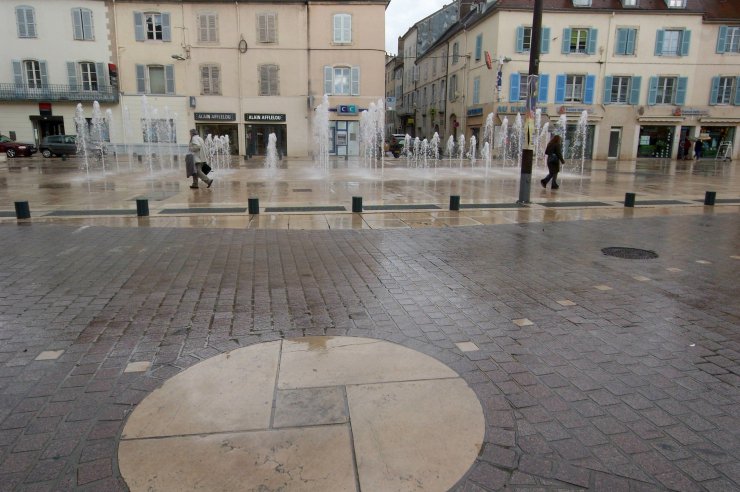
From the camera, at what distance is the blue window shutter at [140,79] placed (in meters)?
32.3

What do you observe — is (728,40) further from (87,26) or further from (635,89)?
(87,26)

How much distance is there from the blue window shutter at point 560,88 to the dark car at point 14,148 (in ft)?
Answer: 105

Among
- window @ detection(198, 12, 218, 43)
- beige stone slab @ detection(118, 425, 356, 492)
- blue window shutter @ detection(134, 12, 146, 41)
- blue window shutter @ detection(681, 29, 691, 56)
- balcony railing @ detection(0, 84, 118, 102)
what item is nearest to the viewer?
beige stone slab @ detection(118, 425, 356, 492)

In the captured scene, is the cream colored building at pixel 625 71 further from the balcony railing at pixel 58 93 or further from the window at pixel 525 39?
the balcony railing at pixel 58 93

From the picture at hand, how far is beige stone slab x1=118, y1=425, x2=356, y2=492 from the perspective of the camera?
2414 mm

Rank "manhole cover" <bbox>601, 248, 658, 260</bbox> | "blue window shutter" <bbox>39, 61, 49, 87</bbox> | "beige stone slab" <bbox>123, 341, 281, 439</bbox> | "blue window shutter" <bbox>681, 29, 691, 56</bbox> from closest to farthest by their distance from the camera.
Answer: "beige stone slab" <bbox>123, 341, 281, 439</bbox>
"manhole cover" <bbox>601, 248, 658, 260</bbox>
"blue window shutter" <bbox>39, 61, 49, 87</bbox>
"blue window shutter" <bbox>681, 29, 691, 56</bbox>

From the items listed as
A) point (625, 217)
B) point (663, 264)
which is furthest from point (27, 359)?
point (625, 217)

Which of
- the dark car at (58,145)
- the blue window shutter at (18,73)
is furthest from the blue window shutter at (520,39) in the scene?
the blue window shutter at (18,73)

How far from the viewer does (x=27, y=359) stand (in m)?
3.73

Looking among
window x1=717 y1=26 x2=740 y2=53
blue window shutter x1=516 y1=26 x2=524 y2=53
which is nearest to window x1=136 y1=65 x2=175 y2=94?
blue window shutter x1=516 y1=26 x2=524 y2=53

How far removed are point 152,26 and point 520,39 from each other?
22.8 metres

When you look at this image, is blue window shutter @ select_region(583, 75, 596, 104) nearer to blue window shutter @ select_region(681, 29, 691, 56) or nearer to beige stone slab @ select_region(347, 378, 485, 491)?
blue window shutter @ select_region(681, 29, 691, 56)

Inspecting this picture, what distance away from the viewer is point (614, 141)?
1374 inches

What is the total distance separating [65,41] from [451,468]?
37.4m
